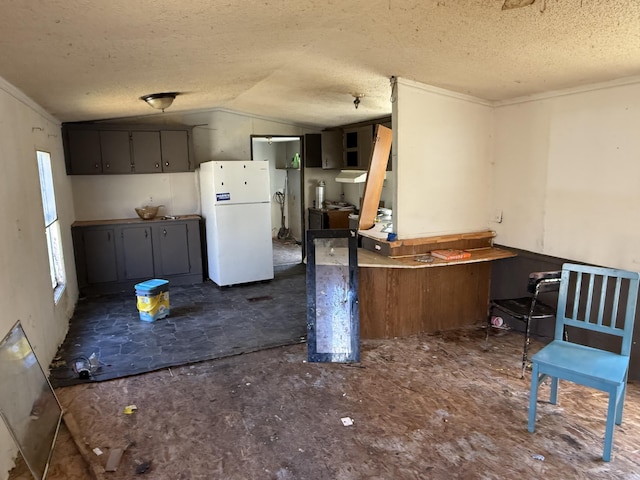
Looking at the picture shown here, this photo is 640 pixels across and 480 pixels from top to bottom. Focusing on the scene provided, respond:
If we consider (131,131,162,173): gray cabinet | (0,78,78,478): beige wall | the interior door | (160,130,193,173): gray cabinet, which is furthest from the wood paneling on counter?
(131,131,162,173): gray cabinet

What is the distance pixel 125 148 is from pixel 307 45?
3826 millimetres

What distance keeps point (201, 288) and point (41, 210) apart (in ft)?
8.19

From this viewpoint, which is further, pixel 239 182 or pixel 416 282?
pixel 239 182

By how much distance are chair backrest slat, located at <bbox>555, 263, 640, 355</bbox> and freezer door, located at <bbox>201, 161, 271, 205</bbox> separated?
3859 mm

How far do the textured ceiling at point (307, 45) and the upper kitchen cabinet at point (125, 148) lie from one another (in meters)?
1.40

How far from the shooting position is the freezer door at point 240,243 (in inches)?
230

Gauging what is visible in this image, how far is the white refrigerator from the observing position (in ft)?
18.9

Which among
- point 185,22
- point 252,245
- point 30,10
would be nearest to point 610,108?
point 185,22

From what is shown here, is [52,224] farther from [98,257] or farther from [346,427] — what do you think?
[346,427]

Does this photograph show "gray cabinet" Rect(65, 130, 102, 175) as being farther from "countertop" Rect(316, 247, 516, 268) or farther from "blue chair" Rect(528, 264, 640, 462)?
"blue chair" Rect(528, 264, 640, 462)

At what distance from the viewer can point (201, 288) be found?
601 centimetres

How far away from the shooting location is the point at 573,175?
3.67 metres

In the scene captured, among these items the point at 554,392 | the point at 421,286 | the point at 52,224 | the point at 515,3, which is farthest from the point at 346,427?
the point at 52,224

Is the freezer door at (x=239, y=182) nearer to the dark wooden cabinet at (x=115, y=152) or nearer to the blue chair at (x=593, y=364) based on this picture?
the dark wooden cabinet at (x=115, y=152)
